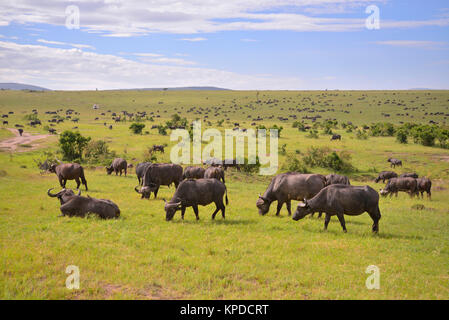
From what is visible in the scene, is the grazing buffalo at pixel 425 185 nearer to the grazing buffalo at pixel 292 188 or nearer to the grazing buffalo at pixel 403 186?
the grazing buffalo at pixel 403 186

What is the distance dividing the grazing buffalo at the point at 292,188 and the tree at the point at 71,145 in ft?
83.6

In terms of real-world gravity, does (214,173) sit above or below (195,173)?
above

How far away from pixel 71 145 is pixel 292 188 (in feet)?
89.4

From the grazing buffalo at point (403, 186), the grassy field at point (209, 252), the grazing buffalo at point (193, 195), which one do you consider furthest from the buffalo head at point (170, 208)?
the grazing buffalo at point (403, 186)

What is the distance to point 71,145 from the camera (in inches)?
1446

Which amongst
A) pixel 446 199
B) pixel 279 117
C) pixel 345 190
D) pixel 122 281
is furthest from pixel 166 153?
pixel 279 117

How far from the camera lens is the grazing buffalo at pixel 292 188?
16500 mm

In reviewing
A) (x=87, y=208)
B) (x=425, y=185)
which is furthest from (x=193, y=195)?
(x=425, y=185)

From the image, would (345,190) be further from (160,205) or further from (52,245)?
(52,245)

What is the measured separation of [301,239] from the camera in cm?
1253

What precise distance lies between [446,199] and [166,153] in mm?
27458

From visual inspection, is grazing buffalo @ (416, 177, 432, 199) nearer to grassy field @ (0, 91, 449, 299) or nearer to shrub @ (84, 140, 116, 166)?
grassy field @ (0, 91, 449, 299)

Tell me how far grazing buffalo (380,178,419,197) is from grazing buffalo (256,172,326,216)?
13268mm

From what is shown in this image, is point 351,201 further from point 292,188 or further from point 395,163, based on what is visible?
point 395,163
